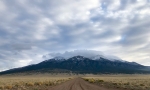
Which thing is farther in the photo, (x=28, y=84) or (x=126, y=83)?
(x=126, y=83)

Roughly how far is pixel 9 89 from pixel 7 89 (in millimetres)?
431

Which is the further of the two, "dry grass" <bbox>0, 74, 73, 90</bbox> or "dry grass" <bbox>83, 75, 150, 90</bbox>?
"dry grass" <bbox>0, 74, 73, 90</bbox>

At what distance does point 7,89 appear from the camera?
2853 cm

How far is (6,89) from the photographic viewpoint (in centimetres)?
2828

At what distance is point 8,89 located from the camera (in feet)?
94.4

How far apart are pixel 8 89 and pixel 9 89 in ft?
0.57

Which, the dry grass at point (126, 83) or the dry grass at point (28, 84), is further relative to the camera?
the dry grass at point (28, 84)

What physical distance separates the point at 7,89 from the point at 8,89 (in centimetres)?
26

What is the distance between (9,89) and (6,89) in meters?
0.69
